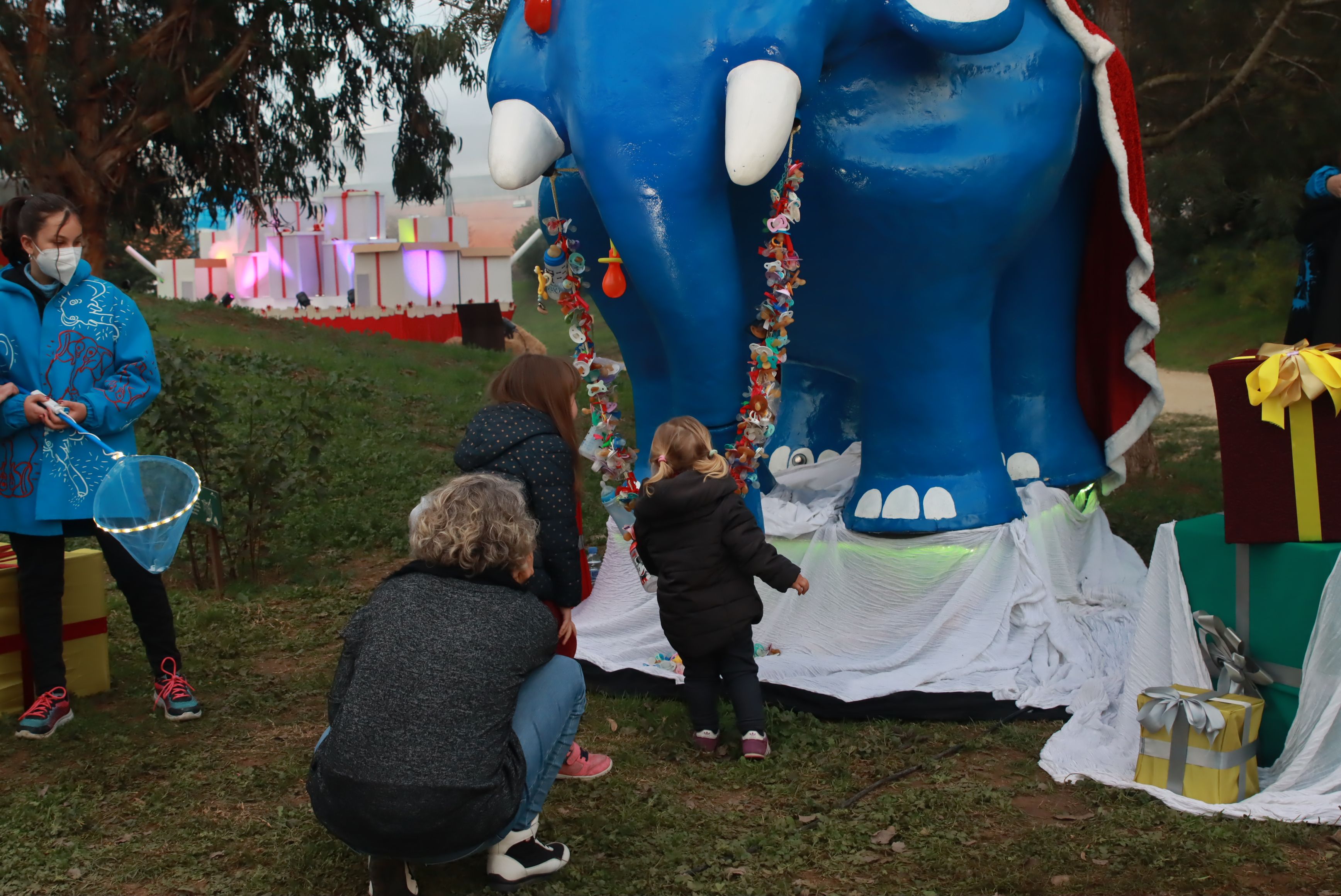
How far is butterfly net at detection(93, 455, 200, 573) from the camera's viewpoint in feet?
11.4

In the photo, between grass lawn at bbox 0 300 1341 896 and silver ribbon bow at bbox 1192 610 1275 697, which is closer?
grass lawn at bbox 0 300 1341 896

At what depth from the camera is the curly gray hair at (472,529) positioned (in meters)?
2.49

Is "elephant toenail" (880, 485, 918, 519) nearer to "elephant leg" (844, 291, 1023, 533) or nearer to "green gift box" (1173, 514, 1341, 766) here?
"elephant leg" (844, 291, 1023, 533)

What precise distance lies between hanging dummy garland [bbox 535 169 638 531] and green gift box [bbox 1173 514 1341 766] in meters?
1.59

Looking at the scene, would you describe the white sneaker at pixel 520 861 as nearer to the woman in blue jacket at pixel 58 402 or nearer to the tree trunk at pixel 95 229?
the woman in blue jacket at pixel 58 402

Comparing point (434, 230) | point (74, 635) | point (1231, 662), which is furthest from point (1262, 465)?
point (434, 230)

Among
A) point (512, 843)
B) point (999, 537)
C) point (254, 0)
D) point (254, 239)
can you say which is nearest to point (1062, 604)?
point (999, 537)

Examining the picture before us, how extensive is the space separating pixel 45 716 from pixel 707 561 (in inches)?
72.8

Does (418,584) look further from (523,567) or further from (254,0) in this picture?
(254,0)

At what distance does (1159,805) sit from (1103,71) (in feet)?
7.54

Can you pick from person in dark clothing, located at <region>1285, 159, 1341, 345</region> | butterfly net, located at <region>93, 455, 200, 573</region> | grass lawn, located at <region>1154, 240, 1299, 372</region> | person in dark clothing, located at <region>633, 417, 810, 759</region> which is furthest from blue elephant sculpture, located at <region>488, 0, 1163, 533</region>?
grass lawn, located at <region>1154, 240, 1299, 372</region>

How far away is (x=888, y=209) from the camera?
3.92 metres

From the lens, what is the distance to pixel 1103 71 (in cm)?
414

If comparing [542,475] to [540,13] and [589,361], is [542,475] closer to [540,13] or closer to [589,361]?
[589,361]
